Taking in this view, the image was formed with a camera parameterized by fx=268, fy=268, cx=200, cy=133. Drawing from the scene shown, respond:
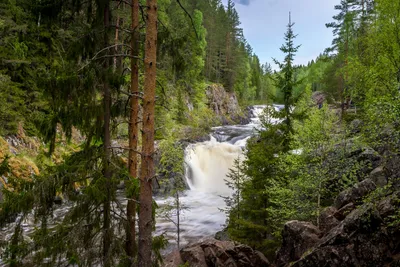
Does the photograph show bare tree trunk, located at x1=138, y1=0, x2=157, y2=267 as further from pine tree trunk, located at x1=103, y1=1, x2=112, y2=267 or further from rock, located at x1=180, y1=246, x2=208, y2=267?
rock, located at x1=180, y1=246, x2=208, y2=267

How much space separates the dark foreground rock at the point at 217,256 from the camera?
1007cm

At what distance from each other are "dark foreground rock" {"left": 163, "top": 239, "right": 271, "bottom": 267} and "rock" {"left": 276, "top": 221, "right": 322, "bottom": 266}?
1.05 metres

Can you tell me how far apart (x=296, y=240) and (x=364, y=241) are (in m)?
2.58

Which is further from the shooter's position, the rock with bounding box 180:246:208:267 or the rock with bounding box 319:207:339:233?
the rock with bounding box 180:246:208:267

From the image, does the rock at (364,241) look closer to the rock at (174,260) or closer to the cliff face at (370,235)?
the cliff face at (370,235)

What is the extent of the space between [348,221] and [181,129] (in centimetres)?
2654

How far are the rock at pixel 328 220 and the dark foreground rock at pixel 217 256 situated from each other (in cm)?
282

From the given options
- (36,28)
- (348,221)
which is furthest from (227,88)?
(348,221)

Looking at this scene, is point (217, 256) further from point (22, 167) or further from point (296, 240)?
point (22, 167)

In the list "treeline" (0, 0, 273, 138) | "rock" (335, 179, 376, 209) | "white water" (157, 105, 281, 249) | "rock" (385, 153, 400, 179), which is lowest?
"white water" (157, 105, 281, 249)

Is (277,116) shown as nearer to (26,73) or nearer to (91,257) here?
(91,257)

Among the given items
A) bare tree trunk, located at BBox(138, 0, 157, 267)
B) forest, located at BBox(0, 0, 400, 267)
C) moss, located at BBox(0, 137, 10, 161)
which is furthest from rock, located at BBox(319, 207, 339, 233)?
moss, located at BBox(0, 137, 10, 161)

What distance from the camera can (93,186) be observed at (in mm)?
5184

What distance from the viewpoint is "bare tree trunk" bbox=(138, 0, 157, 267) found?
5211mm
